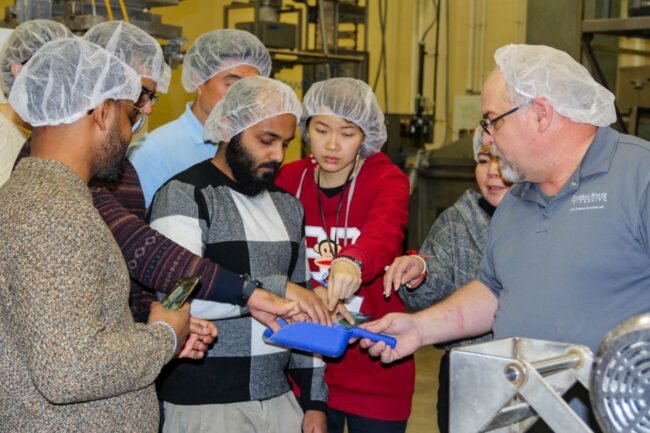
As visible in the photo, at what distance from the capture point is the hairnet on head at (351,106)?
8.04 ft

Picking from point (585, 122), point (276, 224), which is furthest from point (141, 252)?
point (585, 122)

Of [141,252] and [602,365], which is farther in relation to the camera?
[141,252]

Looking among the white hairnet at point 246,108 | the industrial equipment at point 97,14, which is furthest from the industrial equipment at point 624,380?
the industrial equipment at point 97,14

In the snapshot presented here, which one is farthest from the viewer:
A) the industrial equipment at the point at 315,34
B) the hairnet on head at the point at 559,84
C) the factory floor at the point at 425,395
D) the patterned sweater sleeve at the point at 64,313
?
the industrial equipment at the point at 315,34

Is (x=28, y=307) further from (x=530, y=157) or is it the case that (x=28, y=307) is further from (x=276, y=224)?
(x=530, y=157)

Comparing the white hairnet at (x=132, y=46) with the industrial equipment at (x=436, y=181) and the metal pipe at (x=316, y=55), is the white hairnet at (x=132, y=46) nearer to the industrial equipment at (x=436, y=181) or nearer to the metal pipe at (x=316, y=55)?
the metal pipe at (x=316, y=55)

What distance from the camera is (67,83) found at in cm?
149

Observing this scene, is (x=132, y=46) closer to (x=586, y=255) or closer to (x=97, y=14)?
(x=97, y=14)

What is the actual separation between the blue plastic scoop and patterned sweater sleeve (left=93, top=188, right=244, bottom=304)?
0.50ft

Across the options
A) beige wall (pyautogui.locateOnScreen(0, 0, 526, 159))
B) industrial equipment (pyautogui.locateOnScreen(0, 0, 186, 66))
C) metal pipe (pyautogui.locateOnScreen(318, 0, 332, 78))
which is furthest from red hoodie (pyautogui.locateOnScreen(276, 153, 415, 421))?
beige wall (pyautogui.locateOnScreen(0, 0, 526, 159))

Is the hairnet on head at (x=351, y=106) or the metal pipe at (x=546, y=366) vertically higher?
the hairnet on head at (x=351, y=106)

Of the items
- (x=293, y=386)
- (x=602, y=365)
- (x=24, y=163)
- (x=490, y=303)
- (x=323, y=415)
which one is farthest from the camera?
(x=293, y=386)

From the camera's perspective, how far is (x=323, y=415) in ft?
6.90

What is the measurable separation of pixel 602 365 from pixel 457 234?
1.24 meters
